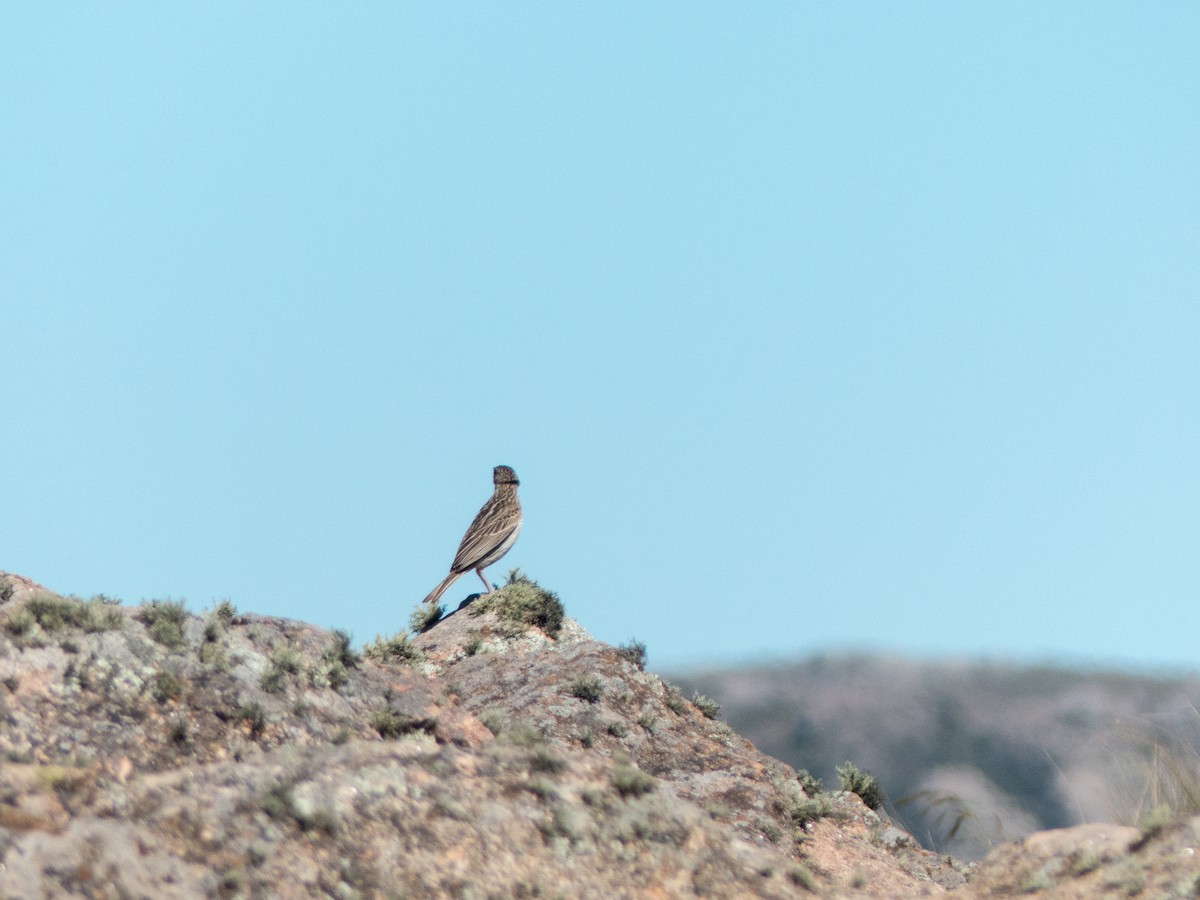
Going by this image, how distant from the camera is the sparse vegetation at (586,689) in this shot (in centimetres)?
1401

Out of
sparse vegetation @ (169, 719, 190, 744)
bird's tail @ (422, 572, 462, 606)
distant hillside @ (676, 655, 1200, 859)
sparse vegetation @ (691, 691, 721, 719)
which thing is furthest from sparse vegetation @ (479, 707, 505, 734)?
distant hillside @ (676, 655, 1200, 859)

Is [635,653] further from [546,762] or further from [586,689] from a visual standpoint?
[546,762]

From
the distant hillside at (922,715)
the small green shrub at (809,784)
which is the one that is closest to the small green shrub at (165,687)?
the small green shrub at (809,784)

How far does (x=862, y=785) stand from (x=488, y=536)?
26.5ft

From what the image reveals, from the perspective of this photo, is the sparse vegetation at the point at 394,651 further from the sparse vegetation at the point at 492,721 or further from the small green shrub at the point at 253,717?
the small green shrub at the point at 253,717

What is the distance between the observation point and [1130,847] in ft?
25.3

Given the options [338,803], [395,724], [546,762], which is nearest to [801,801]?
[395,724]

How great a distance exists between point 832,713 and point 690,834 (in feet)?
282

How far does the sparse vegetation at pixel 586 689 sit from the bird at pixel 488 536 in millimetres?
5704

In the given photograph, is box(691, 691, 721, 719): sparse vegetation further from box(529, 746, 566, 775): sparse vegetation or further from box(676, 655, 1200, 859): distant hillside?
box(676, 655, 1200, 859): distant hillside

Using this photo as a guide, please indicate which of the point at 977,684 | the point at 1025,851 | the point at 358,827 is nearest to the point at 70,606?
the point at 358,827

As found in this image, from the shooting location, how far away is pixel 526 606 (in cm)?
1742

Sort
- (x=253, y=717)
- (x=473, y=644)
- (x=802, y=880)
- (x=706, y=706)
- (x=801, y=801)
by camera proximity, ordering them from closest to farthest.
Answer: (x=802, y=880) < (x=253, y=717) < (x=801, y=801) < (x=706, y=706) < (x=473, y=644)

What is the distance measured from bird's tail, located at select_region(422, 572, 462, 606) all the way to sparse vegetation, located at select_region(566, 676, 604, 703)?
247 inches
